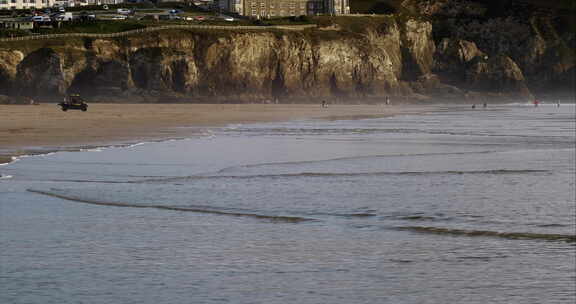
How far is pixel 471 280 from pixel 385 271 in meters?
1.26

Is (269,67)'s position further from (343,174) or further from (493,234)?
(493,234)

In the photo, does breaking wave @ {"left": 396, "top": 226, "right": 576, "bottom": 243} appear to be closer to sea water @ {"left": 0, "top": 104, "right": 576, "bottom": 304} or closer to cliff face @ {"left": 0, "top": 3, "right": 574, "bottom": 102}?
sea water @ {"left": 0, "top": 104, "right": 576, "bottom": 304}

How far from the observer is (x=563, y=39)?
635 feet

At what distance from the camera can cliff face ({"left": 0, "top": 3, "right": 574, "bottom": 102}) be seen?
124312 mm

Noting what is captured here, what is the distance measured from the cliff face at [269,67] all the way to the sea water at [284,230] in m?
95.3

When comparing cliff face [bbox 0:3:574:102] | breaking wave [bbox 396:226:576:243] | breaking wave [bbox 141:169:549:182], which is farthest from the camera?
cliff face [bbox 0:3:574:102]

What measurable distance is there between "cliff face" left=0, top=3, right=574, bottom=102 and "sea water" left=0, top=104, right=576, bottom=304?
95257 millimetres

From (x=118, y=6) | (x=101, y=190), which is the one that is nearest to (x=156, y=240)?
(x=101, y=190)

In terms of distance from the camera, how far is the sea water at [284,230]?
12398 mm

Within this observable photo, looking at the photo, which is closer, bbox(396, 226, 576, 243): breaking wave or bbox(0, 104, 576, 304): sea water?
bbox(0, 104, 576, 304): sea water

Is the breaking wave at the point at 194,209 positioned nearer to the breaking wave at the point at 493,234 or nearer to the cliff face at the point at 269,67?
the breaking wave at the point at 493,234

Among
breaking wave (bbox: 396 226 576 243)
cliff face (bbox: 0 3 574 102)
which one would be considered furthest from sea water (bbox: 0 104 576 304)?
cliff face (bbox: 0 3 574 102)

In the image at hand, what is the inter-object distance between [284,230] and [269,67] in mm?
127814

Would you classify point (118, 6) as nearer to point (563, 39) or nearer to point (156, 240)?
point (563, 39)
